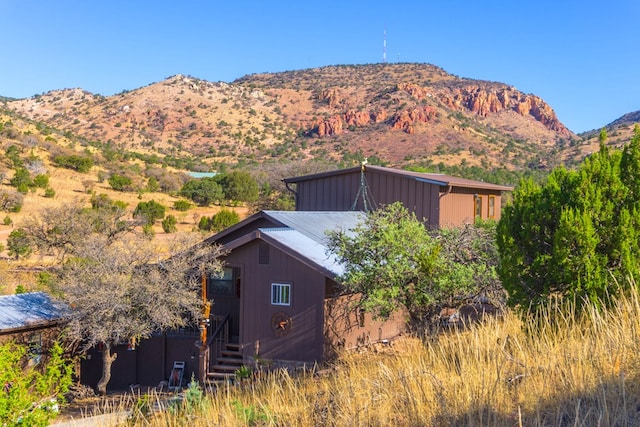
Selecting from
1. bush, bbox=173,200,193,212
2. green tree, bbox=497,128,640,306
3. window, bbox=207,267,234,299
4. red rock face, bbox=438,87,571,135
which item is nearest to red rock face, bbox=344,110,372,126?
red rock face, bbox=438,87,571,135

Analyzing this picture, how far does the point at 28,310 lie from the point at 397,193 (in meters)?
14.1

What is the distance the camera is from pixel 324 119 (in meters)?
85.2

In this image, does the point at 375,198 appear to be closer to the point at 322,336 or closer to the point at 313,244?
the point at 313,244

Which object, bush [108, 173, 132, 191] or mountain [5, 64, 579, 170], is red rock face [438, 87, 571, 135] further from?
bush [108, 173, 132, 191]

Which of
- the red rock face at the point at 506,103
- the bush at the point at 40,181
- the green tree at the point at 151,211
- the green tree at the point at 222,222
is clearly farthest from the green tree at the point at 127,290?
the red rock face at the point at 506,103

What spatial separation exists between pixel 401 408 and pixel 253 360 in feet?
38.5

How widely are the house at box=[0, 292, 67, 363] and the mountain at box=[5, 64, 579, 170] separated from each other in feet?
158

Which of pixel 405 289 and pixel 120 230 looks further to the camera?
pixel 120 230

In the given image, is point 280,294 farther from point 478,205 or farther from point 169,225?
point 169,225

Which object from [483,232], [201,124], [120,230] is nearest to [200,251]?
[483,232]

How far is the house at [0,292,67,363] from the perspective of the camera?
1493 centimetres

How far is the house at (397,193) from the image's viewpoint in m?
23.2

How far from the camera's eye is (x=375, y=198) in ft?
80.0

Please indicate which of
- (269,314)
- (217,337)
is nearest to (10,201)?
(217,337)
